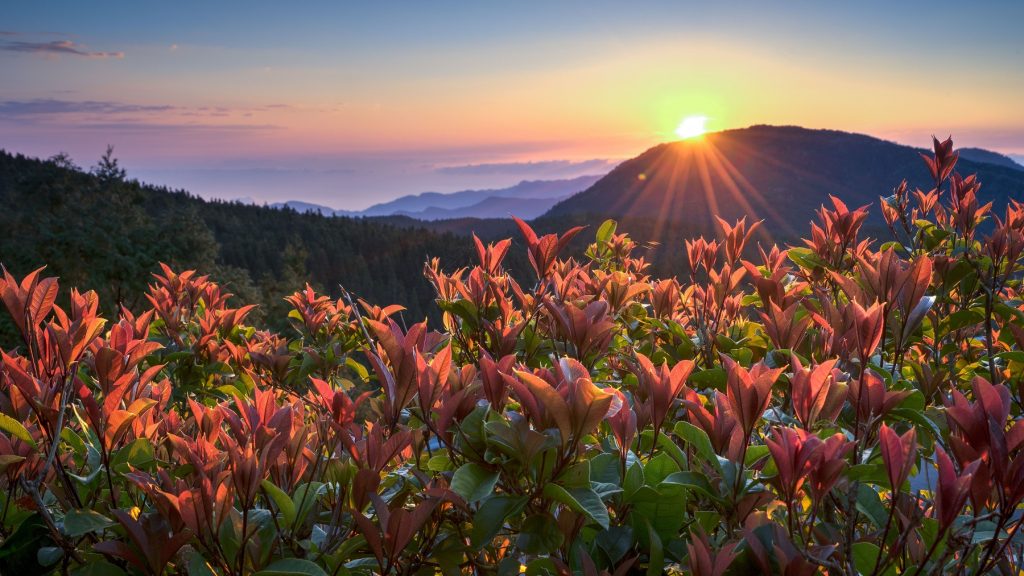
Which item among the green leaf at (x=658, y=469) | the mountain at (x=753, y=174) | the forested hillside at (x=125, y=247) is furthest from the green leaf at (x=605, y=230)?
the mountain at (x=753, y=174)

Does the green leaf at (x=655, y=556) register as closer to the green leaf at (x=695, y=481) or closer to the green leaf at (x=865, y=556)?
the green leaf at (x=695, y=481)

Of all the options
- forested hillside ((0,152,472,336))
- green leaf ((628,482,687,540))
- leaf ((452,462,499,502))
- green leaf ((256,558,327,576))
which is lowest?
A: forested hillside ((0,152,472,336))

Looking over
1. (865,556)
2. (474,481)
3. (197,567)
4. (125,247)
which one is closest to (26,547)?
(197,567)

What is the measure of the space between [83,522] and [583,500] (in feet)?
3.39

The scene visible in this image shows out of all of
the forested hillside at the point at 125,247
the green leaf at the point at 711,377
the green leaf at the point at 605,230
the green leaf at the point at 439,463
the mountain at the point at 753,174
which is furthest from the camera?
the mountain at the point at 753,174

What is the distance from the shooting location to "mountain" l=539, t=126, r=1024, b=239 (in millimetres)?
155500

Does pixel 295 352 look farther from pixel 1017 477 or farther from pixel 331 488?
pixel 1017 477

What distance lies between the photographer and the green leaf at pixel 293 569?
3.87 feet

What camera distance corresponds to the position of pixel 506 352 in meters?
2.26

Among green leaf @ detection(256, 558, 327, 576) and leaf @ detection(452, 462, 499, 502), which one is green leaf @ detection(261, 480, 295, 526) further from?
leaf @ detection(452, 462, 499, 502)

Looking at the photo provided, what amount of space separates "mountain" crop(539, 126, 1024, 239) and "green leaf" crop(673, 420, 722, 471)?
14783 cm

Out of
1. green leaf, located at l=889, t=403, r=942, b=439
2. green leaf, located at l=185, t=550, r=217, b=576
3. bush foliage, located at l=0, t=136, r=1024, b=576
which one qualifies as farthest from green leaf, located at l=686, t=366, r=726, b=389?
green leaf, located at l=185, t=550, r=217, b=576

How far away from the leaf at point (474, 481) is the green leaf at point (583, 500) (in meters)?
0.11

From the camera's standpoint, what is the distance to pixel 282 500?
4.33ft
